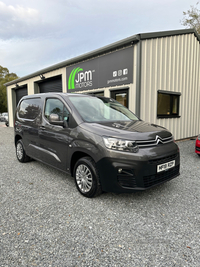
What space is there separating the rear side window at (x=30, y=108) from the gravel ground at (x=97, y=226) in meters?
1.59

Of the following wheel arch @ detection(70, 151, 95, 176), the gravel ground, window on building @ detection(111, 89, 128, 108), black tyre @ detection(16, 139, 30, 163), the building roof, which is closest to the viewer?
the gravel ground

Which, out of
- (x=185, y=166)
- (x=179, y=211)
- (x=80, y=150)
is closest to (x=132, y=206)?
(x=179, y=211)

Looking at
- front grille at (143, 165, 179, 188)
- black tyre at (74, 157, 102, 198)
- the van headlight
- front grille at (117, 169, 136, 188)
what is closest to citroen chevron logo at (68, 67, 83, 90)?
black tyre at (74, 157, 102, 198)

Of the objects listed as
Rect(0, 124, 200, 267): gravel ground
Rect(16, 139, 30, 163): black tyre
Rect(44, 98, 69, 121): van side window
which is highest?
Rect(44, 98, 69, 121): van side window

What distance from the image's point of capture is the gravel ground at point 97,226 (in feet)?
6.11

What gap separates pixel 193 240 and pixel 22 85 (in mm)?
16923

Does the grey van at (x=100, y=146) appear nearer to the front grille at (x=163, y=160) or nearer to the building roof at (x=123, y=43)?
the front grille at (x=163, y=160)

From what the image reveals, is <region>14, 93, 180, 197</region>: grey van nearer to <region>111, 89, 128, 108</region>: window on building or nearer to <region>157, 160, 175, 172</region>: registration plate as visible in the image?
<region>157, 160, 175, 172</region>: registration plate

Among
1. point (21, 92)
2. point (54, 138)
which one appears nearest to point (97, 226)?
point (54, 138)

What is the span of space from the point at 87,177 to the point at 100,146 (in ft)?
2.02

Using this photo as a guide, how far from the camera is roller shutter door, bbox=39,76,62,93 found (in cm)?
1209

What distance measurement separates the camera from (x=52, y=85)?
12.9 m

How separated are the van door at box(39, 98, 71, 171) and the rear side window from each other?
38cm

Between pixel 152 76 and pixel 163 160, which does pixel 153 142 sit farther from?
pixel 152 76
